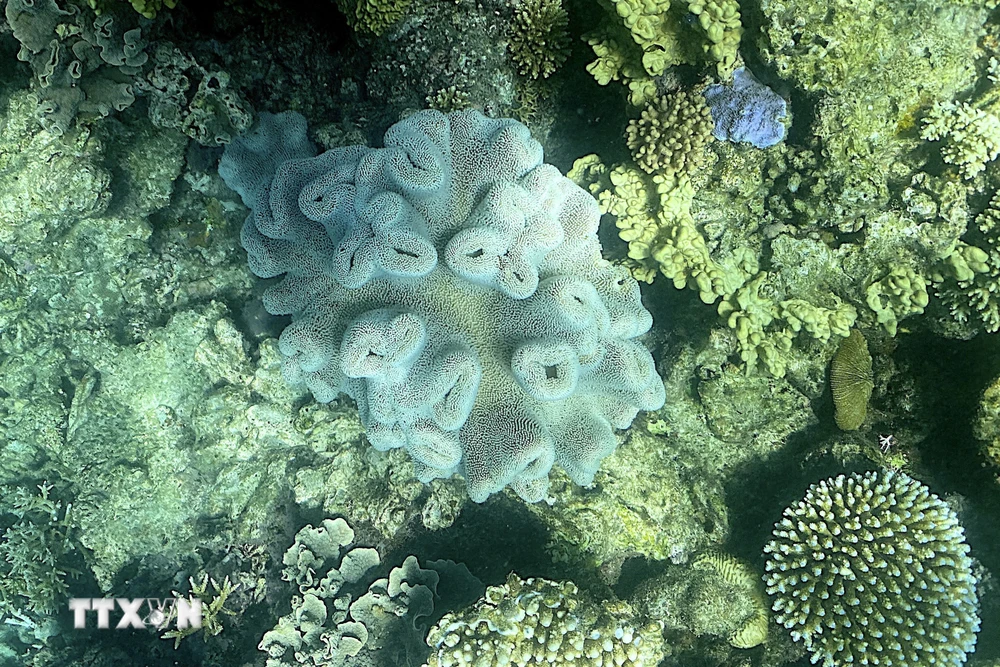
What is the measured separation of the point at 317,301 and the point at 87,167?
190cm

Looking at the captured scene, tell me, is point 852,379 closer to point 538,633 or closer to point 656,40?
point 656,40

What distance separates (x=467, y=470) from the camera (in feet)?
10.9

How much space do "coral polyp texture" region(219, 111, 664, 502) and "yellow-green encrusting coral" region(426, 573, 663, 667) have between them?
0.62m

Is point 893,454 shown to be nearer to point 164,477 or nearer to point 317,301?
point 317,301

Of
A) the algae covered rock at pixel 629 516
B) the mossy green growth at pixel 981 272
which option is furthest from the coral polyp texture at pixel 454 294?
the mossy green growth at pixel 981 272

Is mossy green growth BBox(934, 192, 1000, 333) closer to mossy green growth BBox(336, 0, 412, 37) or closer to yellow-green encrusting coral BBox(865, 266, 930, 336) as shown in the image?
yellow-green encrusting coral BBox(865, 266, 930, 336)

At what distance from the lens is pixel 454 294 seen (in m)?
3.30

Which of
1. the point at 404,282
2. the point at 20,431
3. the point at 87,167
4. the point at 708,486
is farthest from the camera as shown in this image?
the point at 20,431

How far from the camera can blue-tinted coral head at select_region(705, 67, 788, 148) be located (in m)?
3.26

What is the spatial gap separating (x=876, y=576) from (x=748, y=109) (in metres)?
2.87

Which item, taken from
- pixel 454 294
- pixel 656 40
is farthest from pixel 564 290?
pixel 656 40

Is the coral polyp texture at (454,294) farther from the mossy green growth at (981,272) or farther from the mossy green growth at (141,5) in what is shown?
the mossy green growth at (981,272)

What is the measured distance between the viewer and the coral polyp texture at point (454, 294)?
3025 millimetres

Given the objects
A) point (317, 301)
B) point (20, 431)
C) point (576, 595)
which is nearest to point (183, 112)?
point (317, 301)
